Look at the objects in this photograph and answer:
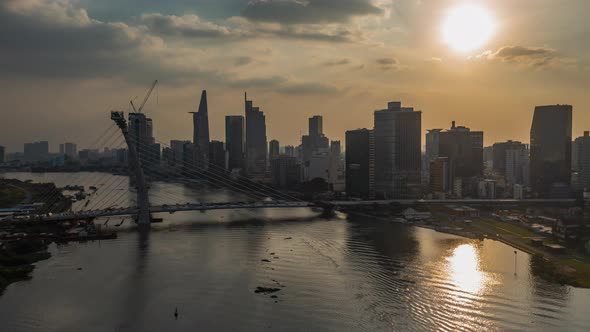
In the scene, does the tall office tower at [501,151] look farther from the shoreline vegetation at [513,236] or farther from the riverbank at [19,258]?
the riverbank at [19,258]

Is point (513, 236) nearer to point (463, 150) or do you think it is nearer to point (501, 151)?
point (463, 150)

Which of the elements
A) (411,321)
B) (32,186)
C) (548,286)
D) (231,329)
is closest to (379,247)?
(548,286)

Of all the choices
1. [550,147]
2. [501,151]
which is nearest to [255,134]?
[501,151]

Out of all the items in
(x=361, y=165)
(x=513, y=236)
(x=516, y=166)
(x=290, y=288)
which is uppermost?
(x=361, y=165)

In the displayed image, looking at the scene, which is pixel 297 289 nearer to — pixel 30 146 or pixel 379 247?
pixel 379 247

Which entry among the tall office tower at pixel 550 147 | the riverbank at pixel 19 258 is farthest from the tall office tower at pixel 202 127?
the riverbank at pixel 19 258

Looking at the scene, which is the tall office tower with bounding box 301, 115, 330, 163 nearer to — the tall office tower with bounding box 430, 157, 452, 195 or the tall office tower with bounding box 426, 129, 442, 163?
the tall office tower with bounding box 426, 129, 442, 163

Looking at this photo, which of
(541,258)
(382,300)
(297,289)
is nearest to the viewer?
(382,300)
